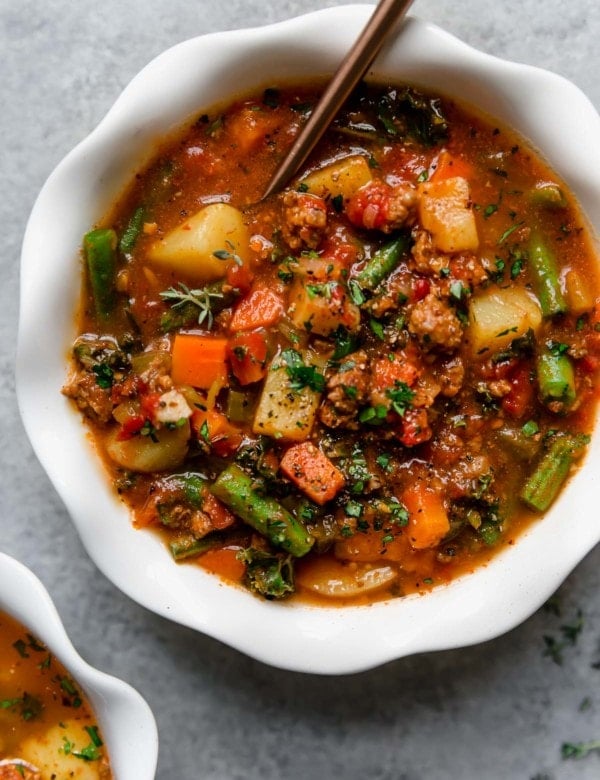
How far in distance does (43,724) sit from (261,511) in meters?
1.51

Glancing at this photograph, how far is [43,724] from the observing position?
14.6 feet

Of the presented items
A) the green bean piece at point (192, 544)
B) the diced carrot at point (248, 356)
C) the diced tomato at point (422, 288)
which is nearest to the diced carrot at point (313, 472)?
the diced carrot at point (248, 356)

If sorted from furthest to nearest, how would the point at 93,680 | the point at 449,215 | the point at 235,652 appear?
1. the point at 235,652
2. the point at 449,215
3. the point at 93,680

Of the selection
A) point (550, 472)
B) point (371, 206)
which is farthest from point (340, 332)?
point (550, 472)

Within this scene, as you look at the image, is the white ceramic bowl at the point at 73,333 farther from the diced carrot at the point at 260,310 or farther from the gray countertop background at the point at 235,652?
the diced carrot at the point at 260,310

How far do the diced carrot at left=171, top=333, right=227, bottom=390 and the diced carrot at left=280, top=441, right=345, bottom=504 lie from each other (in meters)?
0.48

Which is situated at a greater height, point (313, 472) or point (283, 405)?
point (283, 405)

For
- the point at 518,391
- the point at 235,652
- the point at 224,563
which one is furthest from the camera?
the point at 235,652

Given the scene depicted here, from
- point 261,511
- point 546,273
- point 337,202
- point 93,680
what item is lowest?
point 93,680

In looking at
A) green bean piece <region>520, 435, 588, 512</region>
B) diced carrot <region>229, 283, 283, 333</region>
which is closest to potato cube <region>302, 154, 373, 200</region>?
diced carrot <region>229, 283, 283, 333</region>

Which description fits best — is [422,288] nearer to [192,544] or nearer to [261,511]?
[261,511]

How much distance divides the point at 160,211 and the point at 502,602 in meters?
2.40

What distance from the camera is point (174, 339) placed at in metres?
4.30

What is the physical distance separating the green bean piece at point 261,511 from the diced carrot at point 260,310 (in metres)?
0.67
